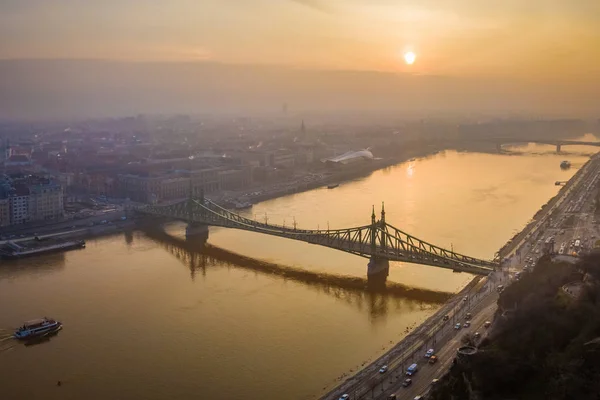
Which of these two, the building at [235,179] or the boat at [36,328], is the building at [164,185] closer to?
the building at [235,179]

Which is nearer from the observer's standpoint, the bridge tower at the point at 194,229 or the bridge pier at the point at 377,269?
the bridge pier at the point at 377,269

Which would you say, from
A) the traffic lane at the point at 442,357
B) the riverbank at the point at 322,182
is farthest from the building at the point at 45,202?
the traffic lane at the point at 442,357

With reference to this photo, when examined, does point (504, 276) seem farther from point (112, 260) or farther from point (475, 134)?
point (475, 134)

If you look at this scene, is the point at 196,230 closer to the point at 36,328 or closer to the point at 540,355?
the point at 36,328

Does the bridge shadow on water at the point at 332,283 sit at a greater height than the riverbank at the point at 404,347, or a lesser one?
greater

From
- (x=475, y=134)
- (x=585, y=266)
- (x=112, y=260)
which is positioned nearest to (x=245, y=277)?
(x=112, y=260)

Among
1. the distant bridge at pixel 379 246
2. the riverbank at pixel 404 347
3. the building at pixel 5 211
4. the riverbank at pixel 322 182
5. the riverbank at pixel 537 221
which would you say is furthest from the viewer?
the riverbank at pixel 322 182

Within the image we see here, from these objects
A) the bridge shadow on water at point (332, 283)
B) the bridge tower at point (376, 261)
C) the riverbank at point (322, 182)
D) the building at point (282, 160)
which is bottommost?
the bridge shadow on water at point (332, 283)

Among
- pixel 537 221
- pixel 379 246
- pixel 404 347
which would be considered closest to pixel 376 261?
pixel 379 246
